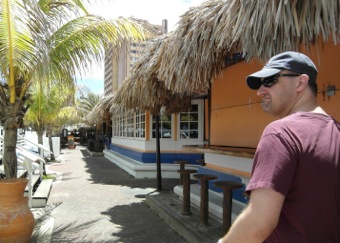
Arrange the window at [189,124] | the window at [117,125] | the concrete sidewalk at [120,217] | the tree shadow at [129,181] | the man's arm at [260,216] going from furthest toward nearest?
the window at [117,125] → the window at [189,124] → the tree shadow at [129,181] → the concrete sidewalk at [120,217] → the man's arm at [260,216]

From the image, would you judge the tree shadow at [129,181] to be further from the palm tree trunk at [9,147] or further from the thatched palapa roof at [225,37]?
the palm tree trunk at [9,147]

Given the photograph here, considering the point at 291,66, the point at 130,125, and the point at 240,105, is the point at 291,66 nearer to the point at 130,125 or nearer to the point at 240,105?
the point at 240,105

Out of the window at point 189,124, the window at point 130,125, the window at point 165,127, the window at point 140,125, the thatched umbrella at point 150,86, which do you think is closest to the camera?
the thatched umbrella at point 150,86

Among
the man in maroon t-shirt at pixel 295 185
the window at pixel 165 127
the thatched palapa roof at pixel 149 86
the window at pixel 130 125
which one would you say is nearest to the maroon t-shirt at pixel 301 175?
the man in maroon t-shirt at pixel 295 185

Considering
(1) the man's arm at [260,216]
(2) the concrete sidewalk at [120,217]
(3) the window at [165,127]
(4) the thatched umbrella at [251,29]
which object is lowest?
(2) the concrete sidewalk at [120,217]

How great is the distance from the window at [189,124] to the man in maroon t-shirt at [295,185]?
10685mm

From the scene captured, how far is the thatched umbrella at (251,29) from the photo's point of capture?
2.70 m

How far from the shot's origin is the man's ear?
1529mm

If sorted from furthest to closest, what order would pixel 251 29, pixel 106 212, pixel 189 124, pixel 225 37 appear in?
pixel 189 124
pixel 106 212
pixel 225 37
pixel 251 29

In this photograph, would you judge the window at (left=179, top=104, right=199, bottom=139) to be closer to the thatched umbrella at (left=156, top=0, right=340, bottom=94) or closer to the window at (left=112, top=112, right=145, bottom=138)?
the window at (left=112, top=112, right=145, bottom=138)

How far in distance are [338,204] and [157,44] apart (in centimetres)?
592

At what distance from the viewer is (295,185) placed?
1.38m

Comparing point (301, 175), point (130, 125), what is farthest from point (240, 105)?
point (130, 125)

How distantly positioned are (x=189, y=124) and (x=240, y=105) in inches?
219
